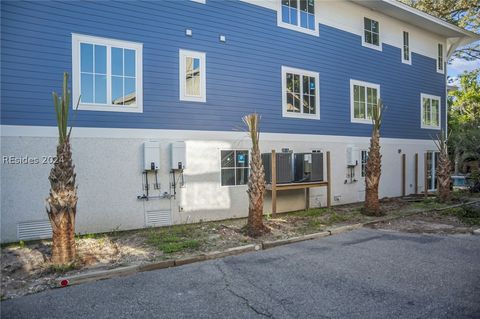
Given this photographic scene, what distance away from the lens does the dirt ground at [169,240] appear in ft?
15.9

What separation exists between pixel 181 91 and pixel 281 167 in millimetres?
3456

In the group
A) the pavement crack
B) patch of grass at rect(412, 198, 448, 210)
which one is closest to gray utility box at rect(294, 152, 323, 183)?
patch of grass at rect(412, 198, 448, 210)

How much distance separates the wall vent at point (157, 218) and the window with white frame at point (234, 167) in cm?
176

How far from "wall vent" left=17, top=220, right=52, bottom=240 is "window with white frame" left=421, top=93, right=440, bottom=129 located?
14879 mm

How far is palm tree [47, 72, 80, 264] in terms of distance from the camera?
498 centimetres

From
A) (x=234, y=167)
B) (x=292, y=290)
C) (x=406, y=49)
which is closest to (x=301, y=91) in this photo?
(x=234, y=167)

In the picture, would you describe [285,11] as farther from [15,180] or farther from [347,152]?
[15,180]

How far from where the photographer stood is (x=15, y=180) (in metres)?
6.60

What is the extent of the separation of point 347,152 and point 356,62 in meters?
3.39

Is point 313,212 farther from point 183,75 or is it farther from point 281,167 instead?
point 183,75

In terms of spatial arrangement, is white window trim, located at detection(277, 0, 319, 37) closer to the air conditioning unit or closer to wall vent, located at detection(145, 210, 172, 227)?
the air conditioning unit

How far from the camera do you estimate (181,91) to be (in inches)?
331

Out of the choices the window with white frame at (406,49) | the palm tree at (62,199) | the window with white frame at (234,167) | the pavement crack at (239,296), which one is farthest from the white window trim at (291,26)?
the pavement crack at (239,296)

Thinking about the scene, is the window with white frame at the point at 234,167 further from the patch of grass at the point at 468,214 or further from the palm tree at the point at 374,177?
the patch of grass at the point at 468,214
